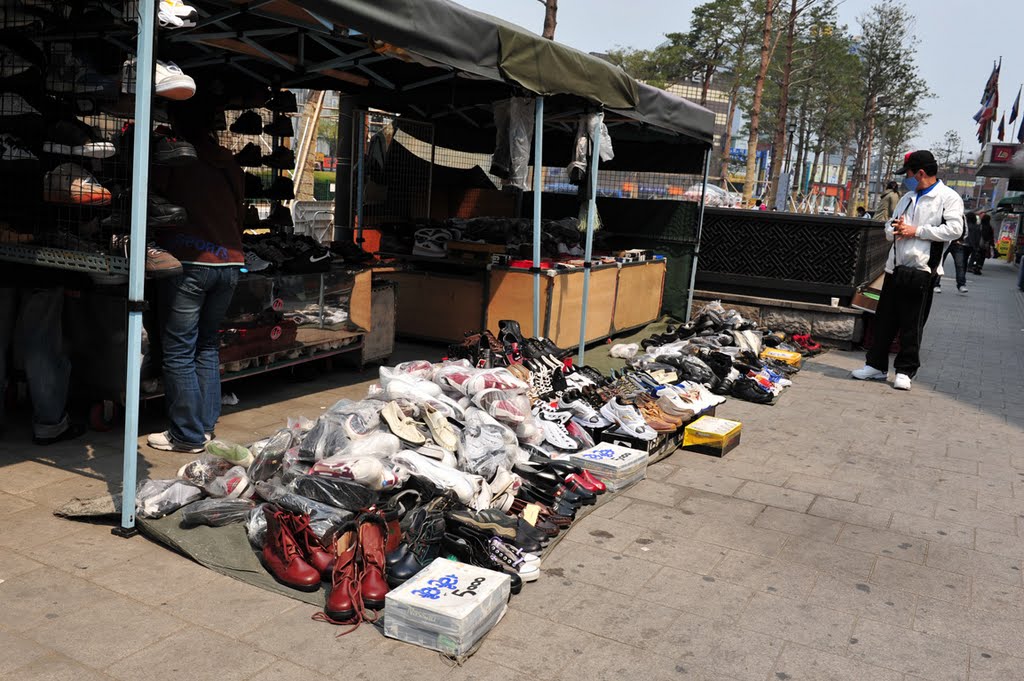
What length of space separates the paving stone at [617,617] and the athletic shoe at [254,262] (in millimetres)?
3815

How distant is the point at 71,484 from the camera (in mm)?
4578

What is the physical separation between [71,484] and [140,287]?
1.47 metres

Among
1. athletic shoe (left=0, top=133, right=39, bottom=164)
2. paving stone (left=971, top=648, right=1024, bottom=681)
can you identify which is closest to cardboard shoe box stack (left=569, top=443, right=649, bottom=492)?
paving stone (left=971, top=648, right=1024, bottom=681)

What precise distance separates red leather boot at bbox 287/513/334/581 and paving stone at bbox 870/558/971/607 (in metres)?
2.62

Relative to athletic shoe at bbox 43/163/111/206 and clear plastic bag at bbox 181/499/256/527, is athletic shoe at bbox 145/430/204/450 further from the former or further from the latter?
athletic shoe at bbox 43/163/111/206

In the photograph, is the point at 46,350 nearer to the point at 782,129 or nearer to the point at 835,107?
the point at 782,129

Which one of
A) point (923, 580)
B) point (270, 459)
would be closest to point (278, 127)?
point (270, 459)

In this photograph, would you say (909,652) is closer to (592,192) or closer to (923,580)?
(923,580)

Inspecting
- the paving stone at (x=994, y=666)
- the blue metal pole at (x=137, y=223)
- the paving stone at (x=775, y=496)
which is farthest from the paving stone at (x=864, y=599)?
the blue metal pole at (x=137, y=223)

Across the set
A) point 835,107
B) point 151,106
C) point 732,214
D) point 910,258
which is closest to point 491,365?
point 151,106

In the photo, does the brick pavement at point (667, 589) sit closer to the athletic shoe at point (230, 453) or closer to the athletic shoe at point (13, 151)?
the athletic shoe at point (230, 453)

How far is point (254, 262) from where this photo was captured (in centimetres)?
648

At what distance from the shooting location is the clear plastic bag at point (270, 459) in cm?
439

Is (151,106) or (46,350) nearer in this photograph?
(151,106)
